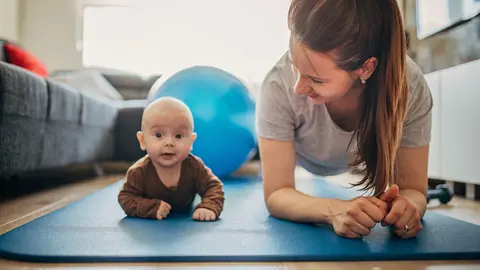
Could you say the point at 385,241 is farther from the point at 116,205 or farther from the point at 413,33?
the point at 413,33

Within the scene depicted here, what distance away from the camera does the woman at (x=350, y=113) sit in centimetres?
85

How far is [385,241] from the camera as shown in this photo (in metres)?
0.92

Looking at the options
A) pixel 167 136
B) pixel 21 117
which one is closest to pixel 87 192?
pixel 21 117

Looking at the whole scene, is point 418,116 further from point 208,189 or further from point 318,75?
point 208,189

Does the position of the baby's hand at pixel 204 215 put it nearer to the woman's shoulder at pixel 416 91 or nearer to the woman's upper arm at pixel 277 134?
the woman's upper arm at pixel 277 134

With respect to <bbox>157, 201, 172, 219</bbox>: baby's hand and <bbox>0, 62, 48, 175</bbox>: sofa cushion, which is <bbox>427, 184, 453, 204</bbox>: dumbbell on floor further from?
<bbox>0, 62, 48, 175</bbox>: sofa cushion

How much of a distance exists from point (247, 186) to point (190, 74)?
0.60 m

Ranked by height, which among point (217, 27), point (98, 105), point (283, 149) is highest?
point (217, 27)

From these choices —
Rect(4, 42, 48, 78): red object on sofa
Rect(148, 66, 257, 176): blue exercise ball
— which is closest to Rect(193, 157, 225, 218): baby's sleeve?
Rect(148, 66, 257, 176): blue exercise ball

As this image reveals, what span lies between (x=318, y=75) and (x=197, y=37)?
3551mm

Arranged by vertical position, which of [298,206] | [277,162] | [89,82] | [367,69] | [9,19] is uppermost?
[9,19]

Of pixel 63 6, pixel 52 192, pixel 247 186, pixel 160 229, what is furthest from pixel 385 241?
pixel 63 6

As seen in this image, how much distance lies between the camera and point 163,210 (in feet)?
3.84

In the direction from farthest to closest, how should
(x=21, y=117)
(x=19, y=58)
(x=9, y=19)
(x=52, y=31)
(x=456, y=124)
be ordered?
1. (x=52, y=31)
2. (x=9, y=19)
3. (x=19, y=58)
4. (x=456, y=124)
5. (x=21, y=117)
